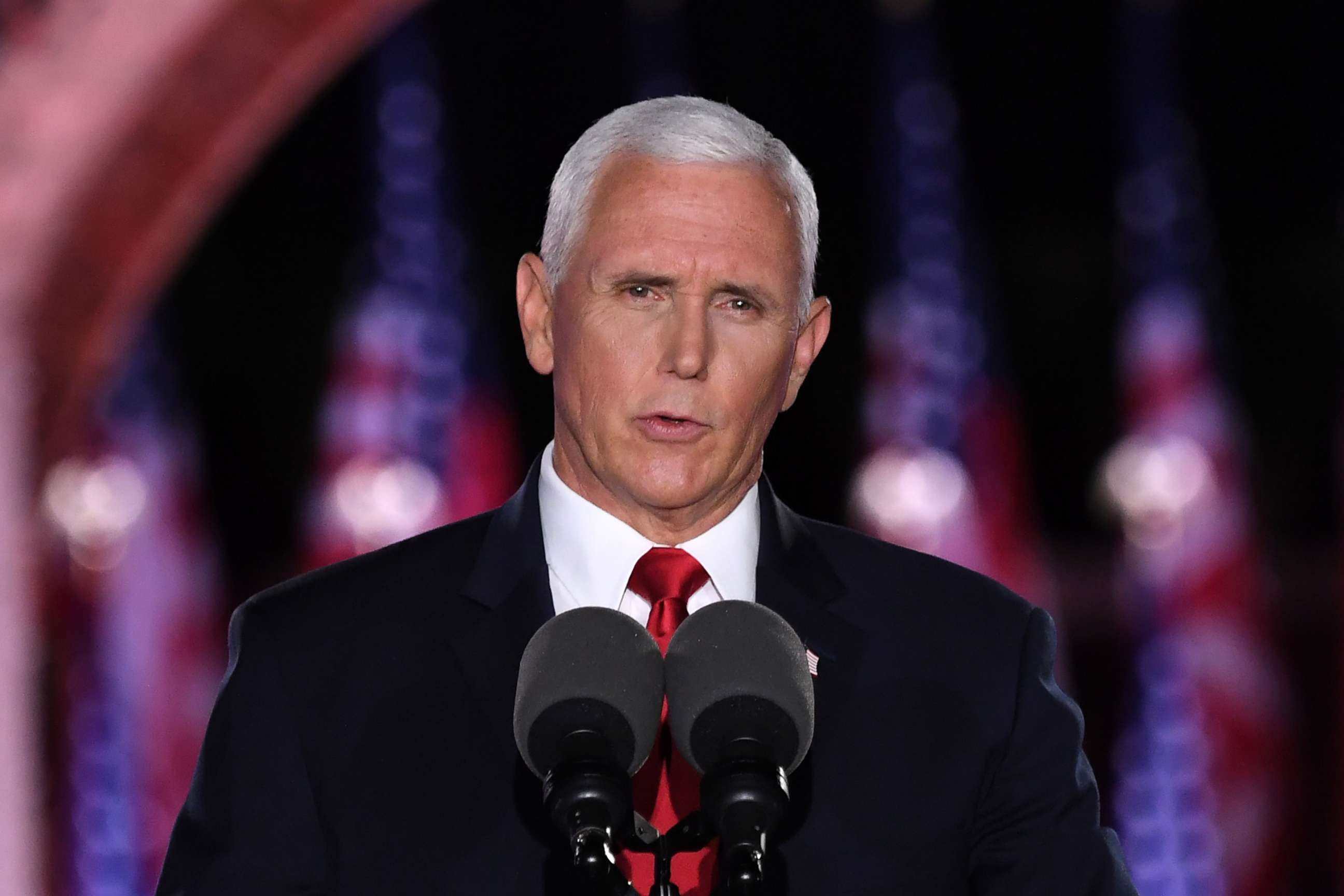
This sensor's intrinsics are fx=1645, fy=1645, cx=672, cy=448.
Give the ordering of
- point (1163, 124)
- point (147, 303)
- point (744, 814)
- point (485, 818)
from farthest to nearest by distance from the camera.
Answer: point (1163, 124)
point (147, 303)
point (485, 818)
point (744, 814)

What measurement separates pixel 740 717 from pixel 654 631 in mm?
357

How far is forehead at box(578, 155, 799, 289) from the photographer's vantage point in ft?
4.81

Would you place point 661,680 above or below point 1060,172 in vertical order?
below

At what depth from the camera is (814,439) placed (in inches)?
283

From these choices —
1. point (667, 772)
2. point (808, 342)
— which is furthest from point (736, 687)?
point (808, 342)

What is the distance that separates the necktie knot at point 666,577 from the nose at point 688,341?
16 cm

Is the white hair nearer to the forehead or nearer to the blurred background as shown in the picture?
the forehead

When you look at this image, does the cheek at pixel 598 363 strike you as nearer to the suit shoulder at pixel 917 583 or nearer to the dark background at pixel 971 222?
the suit shoulder at pixel 917 583

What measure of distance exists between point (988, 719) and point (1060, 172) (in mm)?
6085

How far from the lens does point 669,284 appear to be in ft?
4.82

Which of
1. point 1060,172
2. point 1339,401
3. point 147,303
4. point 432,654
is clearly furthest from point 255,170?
point 432,654

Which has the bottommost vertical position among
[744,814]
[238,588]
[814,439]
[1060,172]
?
[744,814]

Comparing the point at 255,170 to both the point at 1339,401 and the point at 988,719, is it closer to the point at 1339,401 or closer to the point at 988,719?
the point at 1339,401

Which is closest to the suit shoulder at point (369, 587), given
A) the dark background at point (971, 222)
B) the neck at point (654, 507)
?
the neck at point (654, 507)
